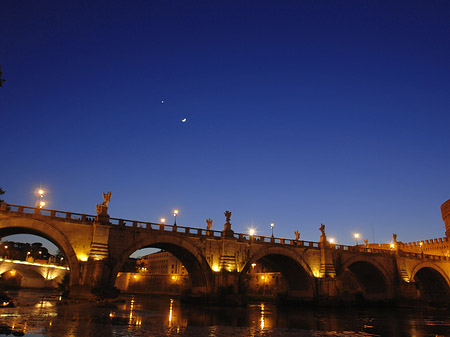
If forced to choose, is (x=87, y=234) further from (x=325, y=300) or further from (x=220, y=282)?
(x=325, y=300)

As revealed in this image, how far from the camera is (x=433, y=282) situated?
66.1m

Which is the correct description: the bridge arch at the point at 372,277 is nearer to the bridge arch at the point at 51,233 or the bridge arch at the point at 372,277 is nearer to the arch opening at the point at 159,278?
the arch opening at the point at 159,278

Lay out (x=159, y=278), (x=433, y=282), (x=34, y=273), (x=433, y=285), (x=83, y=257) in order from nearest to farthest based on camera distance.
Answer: (x=83, y=257), (x=433, y=282), (x=433, y=285), (x=34, y=273), (x=159, y=278)

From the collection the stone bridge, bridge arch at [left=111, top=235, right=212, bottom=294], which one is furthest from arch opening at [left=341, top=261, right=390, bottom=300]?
bridge arch at [left=111, top=235, right=212, bottom=294]

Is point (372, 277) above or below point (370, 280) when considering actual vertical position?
above

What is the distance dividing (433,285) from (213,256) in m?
51.0

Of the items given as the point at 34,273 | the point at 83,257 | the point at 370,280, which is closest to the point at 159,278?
the point at 34,273

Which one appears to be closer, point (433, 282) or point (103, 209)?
point (103, 209)

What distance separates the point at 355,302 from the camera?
5269 cm

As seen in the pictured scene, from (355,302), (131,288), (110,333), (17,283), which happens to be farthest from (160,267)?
(110,333)

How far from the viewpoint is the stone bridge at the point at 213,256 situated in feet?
97.0

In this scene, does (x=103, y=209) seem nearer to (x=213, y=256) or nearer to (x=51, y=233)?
(x=51, y=233)

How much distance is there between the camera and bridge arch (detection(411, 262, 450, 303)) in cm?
6219

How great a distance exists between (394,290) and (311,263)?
17.6 meters
